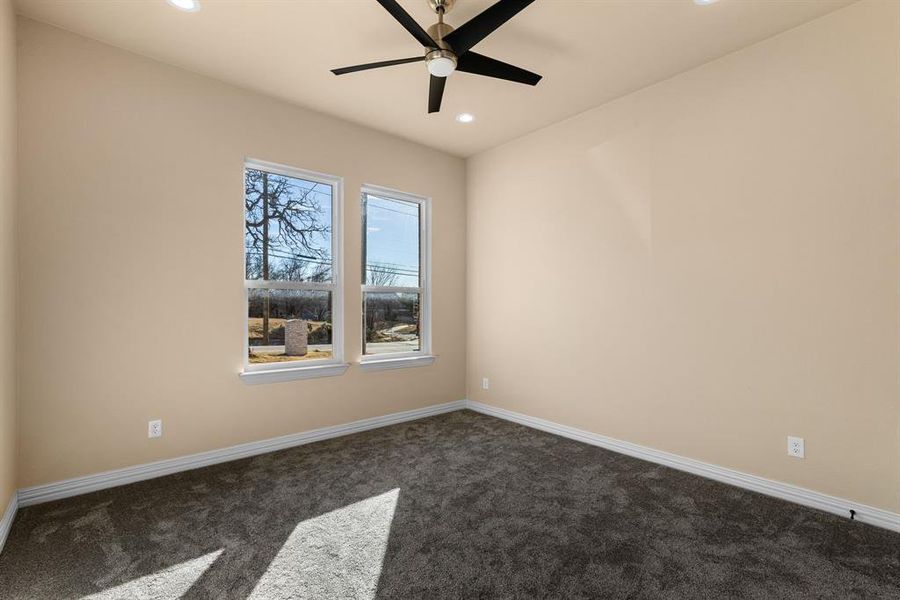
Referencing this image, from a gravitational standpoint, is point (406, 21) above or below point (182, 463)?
above

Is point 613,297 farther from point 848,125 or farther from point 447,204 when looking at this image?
point 447,204

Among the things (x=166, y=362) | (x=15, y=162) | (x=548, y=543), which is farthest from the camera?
(x=166, y=362)

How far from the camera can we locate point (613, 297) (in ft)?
11.6

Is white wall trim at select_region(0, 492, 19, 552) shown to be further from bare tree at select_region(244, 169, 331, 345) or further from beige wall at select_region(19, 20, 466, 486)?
bare tree at select_region(244, 169, 331, 345)

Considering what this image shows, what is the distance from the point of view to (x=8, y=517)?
7.34ft

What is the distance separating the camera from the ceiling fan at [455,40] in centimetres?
203

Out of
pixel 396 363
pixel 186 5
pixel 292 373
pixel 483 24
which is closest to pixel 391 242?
pixel 396 363

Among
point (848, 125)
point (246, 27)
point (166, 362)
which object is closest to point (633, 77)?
point (848, 125)

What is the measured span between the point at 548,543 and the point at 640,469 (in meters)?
1.31

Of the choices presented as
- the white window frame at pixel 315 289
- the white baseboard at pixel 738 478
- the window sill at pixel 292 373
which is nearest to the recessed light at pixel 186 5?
the white window frame at pixel 315 289

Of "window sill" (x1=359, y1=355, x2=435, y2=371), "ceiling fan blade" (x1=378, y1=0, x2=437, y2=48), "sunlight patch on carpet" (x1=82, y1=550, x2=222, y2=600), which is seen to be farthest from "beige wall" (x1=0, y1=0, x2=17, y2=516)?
"window sill" (x1=359, y1=355, x2=435, y2=371)

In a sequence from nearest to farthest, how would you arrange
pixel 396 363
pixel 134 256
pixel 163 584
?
pixel 163 584, pixel 134 256, pixel 396 363

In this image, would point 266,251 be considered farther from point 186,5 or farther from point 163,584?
point 163,584

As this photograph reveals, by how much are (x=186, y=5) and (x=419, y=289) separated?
2924mm
